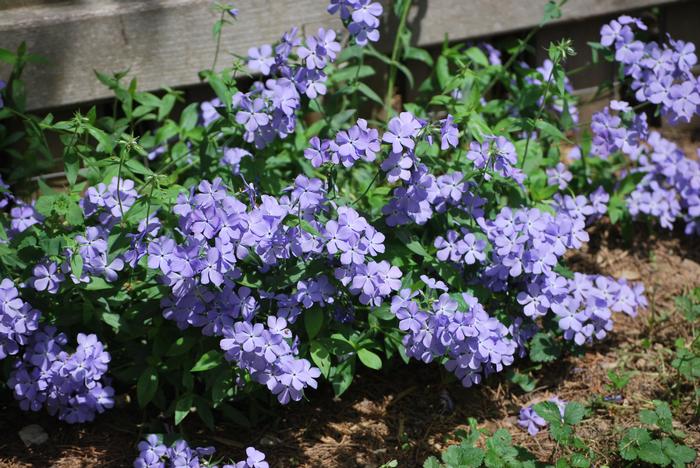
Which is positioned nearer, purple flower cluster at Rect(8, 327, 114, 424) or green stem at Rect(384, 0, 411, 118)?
purple flower cluster at Rect(8, 327, 114, 424)

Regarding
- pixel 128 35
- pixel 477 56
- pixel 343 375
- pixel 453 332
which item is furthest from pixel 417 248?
pixel 128 35

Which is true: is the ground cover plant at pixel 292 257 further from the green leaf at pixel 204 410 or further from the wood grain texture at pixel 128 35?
the wood grain texture at pixel 128 35

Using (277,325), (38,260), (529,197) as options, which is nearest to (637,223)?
(529,197)

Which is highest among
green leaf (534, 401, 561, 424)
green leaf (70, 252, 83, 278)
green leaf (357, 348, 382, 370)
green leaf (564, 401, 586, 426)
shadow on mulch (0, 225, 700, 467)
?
green leaf (70, 252, 83, 278)

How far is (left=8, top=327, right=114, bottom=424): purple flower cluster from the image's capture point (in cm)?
266

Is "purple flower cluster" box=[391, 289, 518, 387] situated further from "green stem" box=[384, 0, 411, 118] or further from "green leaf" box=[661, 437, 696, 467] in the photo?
"green stem" box=[384, 0, 411, 118]

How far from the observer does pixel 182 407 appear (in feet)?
8.73

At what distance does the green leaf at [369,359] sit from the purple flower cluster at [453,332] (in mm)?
96

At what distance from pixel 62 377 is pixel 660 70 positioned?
219 centimetres

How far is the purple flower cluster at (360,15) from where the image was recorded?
2852 mm

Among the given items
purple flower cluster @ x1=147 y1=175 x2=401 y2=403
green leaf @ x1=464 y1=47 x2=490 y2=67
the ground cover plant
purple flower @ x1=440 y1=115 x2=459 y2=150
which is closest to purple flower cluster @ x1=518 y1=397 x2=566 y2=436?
the ground cover plant

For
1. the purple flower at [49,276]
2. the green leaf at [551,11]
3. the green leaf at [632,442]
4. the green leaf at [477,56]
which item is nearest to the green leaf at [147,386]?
the purple flower at [49,276]

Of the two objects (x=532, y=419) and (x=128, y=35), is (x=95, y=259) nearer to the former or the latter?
(x=128, y=35)

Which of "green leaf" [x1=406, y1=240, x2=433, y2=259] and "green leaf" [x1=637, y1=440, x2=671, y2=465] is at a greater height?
"green leaf" [x1=406, y1=240, x2=433, y2=259]
